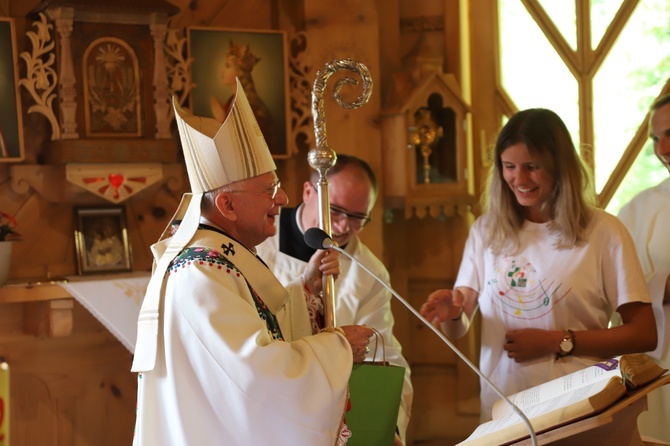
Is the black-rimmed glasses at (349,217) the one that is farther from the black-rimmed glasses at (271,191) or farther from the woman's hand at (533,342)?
the black-rimmed glasses at (271,191)

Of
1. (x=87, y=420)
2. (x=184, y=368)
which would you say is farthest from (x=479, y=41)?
(x=184, y=368)

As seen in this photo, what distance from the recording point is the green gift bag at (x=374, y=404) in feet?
6.59

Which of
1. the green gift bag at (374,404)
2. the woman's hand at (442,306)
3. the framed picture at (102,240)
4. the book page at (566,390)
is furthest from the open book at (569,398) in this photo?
the framed picture at (102,240)

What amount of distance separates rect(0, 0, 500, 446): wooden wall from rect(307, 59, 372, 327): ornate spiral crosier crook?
1.48m

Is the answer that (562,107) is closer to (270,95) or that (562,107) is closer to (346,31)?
(346,31)

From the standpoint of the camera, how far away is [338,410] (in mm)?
1812

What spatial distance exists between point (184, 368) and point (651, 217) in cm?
195

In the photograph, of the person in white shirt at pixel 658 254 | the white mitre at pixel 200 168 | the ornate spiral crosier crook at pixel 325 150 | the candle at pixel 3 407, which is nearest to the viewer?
the candle at pixel 3 407

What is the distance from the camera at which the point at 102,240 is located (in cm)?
342

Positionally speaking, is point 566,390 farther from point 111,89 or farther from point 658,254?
point 111,89

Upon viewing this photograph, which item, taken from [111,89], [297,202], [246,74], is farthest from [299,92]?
[111,89]

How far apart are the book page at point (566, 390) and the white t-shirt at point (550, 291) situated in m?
0.51

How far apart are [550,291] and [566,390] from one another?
2.26ft

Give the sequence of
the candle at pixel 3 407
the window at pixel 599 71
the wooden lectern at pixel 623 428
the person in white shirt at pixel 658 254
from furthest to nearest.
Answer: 1. the window at pixel 599 71
2. the person in white shirt at pixel 658 254
3. the wooden lectern at pixel 623 428
4. the candle at pixel 3 407
